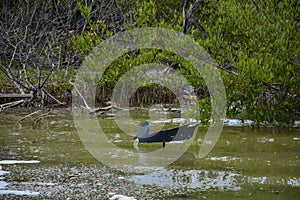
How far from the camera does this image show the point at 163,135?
716 cm

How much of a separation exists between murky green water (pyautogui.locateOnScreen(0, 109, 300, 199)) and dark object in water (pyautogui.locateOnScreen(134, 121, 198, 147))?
123 mm

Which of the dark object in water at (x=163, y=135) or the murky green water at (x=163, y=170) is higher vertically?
the dark object in water at (x=163, y=135)

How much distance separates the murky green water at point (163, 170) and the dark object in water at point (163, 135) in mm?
123

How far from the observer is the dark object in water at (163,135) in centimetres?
714

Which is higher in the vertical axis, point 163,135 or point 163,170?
point 163,135

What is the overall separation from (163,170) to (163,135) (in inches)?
51.7

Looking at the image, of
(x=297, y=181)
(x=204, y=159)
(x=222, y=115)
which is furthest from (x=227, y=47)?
(x=297, y=181)

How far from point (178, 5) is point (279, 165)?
483 cm

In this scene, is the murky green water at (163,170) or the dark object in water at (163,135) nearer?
the murky green water at (163,170)

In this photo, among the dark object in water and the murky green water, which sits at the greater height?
the dark object in water

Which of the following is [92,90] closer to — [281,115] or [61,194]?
[281,115]

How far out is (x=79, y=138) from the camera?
7.87 metres

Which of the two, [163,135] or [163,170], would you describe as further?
[163,135]

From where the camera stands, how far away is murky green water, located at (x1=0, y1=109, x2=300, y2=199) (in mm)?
4988
